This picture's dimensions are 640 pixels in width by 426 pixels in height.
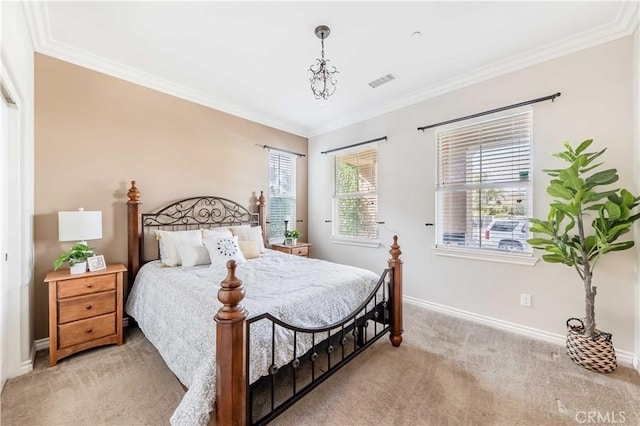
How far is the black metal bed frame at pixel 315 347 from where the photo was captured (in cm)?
142

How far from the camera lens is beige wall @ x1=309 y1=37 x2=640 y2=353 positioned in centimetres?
222

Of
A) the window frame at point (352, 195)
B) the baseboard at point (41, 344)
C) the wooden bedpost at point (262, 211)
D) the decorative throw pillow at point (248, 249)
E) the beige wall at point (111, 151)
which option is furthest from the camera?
the wooden bedpost at point (262, 211)

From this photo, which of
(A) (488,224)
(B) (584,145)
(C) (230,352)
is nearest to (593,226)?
(B) (584,145)

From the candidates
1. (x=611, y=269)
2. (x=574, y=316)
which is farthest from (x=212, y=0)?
(x=574, y=316)

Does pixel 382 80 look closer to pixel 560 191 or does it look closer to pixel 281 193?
pixel 560 191

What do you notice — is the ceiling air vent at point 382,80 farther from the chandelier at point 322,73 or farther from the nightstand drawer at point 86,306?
the nightstand drawer at point 86,306

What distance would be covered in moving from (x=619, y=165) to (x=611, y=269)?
91cm

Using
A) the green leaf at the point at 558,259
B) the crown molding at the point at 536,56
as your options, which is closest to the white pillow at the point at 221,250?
the crown molding at the point at 536,56

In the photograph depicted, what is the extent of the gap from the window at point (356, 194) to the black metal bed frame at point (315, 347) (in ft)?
5.36

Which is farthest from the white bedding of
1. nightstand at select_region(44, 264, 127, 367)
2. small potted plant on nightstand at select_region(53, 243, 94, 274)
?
small potted plant on nightstand at select_region(53, 243, 94, 274)

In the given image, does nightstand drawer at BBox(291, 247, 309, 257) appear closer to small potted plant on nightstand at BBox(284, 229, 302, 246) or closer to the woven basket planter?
small potted plant on nightstand at BBox(284, 229, 302, 246)

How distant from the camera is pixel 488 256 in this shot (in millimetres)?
2885

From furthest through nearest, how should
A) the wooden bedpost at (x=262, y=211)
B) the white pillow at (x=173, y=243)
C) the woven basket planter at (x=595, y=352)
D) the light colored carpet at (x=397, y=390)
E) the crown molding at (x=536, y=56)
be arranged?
the wooden bedpost at (x=262, y=211), the white pillow at (x=173, y=243), the crown molding at (x=536, y=56), the woven basket planter at (x=595, y=352), the light colored carpet at (x=397, y=390)

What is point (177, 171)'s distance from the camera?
3.30m
